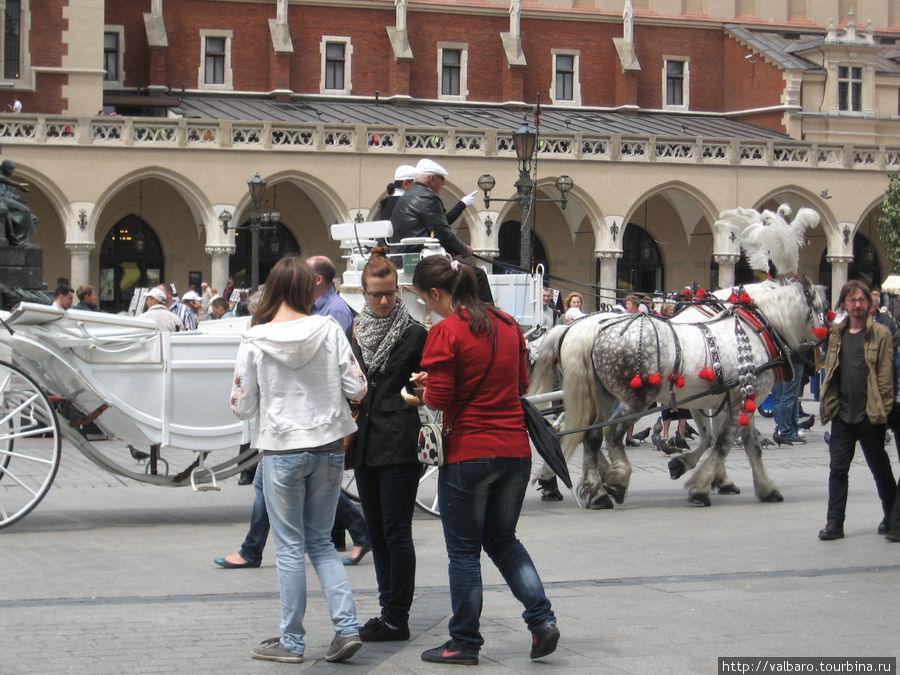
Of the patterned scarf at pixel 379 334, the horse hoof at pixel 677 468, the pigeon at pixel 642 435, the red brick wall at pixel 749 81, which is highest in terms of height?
the red brick wall at pixel 749 81

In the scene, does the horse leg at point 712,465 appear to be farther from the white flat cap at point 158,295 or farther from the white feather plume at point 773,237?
the white flat cap at point 158,295

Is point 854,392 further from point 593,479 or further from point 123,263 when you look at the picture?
point 123,263

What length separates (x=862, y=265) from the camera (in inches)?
1844

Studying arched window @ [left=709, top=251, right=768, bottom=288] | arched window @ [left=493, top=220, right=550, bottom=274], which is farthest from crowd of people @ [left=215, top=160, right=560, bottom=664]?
arched window @ [left=709, top=251, right=768, bottom=288]

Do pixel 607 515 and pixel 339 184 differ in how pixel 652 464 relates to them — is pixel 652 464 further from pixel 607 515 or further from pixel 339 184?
pixel 339 184

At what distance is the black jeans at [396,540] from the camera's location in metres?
6.00

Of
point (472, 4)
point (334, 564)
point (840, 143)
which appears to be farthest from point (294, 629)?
point (472, 4)

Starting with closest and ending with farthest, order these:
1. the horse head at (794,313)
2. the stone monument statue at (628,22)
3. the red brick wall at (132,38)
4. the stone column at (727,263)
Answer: the horse head at (794,313)
the stone column at (727,263)
the red brick wall at (132,38)
the stone monument statue at (628,22)

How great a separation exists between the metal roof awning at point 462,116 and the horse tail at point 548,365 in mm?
28050

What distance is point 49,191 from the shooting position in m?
34.4

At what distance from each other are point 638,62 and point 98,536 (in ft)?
133

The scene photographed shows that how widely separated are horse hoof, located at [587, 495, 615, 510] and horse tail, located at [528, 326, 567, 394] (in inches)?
41.7

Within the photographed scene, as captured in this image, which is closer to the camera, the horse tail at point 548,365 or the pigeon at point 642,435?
the horse tail at point 548,365

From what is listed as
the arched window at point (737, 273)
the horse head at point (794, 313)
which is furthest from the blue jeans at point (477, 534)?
the arched window at point (737, 273)
